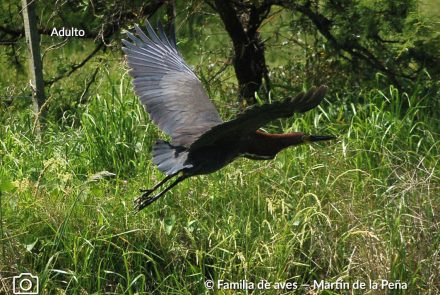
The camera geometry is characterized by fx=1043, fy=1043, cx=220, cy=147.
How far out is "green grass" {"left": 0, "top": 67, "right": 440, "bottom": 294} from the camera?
15.6 feet

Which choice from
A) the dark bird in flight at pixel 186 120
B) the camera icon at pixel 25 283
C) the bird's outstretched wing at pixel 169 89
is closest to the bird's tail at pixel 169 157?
the dark bird in flight at pixel 186 120

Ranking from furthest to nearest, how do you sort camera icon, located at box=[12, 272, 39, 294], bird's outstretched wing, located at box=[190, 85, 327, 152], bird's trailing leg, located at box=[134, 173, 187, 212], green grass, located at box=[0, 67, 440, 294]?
1. bird's trailing leg, located at box=[134, 173, 187, 212]
2. green grass, located at box=[0, 67, 440, 294]
3. camera icon, located at box=[12, 272, 39, 294]
4. bird's outstretched wing, located at box=[190, 85, 327, 152]

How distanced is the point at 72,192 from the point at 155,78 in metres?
0.87

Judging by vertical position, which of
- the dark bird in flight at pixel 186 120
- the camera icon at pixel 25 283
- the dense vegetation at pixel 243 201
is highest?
the dark bird in flight at pixel 186 120

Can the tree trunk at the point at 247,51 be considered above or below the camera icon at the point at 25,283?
above

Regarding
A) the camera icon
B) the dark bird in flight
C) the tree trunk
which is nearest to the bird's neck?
the dark bird in flight

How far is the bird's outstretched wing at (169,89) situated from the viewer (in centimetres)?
525

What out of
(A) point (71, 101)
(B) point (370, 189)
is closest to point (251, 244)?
(B) point (370, 189)

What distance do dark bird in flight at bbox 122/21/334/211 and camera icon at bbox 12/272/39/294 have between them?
2.00ft

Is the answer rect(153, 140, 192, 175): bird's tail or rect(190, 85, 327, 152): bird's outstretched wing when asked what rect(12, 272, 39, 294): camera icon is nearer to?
rect(153, 140, 192, 175): bird's tail

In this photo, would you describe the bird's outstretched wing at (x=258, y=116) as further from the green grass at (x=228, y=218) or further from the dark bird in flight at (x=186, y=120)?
the green grass at (x=228, y=218)

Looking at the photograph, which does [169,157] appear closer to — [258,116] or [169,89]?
[258,116]

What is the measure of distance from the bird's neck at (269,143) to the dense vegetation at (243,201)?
0.19 m

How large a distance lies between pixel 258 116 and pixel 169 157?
1.94ft
